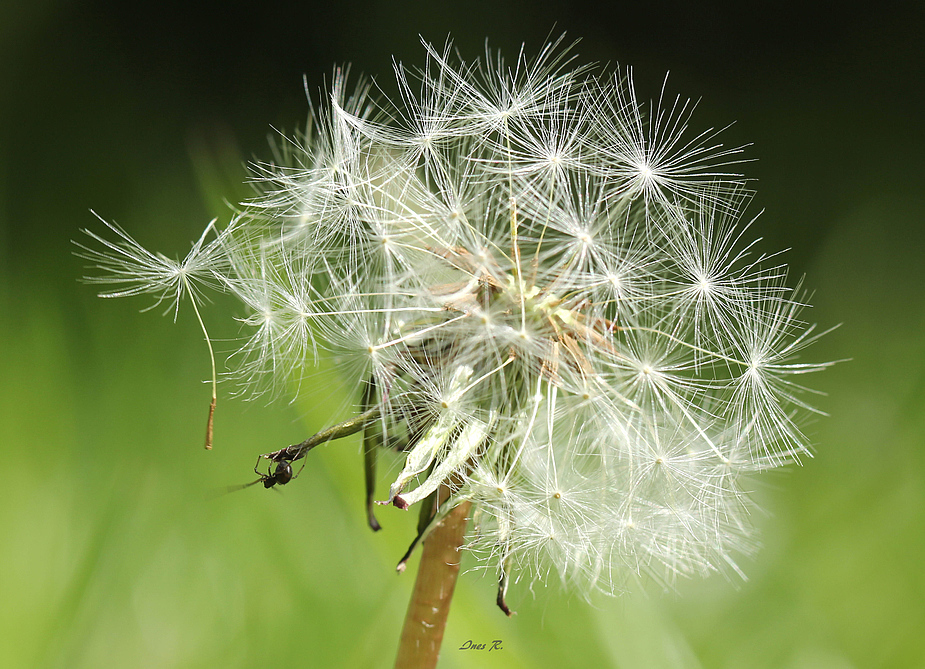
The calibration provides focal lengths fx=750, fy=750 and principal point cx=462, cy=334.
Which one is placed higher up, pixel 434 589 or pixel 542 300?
pixel 542 300

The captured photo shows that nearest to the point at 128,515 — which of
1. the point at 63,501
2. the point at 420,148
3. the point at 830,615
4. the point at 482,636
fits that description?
the point at 63,501

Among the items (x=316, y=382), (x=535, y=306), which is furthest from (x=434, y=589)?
(x=316, y=382)

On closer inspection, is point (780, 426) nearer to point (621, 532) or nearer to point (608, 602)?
point (621, 532)
